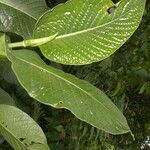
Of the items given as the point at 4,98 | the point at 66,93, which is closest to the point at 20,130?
the point at 66,93

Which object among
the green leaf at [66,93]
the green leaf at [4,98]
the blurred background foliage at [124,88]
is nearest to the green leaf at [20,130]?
the green leaf at [66,93]

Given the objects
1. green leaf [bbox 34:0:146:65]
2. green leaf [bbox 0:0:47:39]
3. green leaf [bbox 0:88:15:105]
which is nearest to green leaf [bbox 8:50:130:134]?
green leaf [bbox 34:0:146:65]

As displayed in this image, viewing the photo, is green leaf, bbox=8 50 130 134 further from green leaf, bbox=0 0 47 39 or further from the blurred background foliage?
the blurred background foliage

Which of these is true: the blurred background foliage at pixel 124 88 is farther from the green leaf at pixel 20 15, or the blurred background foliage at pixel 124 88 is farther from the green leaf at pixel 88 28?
the green leaf at pixel 88 28

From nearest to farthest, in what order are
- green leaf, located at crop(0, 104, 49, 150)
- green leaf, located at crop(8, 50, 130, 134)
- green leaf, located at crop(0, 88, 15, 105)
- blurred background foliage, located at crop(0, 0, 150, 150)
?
green leaf, located at crop(8, 50, 130, 134) < green leaf, located at crop(0, 104, 49, 150) < green leaf, located at crop(0, 88, 15, 105) < blurred background foliage, located at crop(0, 0, 150, 150)

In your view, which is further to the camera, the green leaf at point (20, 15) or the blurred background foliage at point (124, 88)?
the blurred background foliage at point (124, 88)

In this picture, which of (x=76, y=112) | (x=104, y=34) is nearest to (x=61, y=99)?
(x=76, y=112)

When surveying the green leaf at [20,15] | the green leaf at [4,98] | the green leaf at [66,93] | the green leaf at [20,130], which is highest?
the green leaf at [20,15]
